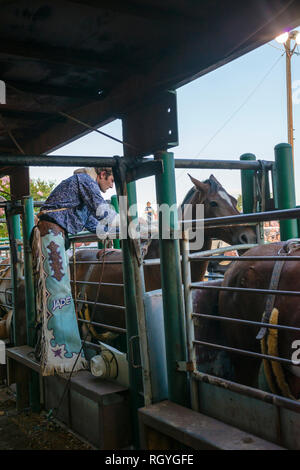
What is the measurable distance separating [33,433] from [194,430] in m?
2.27

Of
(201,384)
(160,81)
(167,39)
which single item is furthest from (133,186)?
(201,384)

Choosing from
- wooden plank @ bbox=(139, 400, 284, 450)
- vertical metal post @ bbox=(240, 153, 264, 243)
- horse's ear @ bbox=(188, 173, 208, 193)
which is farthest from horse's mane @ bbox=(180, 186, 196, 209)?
wooden plank @ bbox=(139, 400, 284, 450)

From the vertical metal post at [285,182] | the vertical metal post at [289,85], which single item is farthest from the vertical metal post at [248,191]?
the vertical metal post at [289,85]

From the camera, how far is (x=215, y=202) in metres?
5.16

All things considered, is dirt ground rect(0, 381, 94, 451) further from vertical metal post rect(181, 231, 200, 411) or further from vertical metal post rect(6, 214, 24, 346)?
vertical metal post rect(181, 231, 200, 411)

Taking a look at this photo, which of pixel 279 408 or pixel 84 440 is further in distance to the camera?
pixel 84 440

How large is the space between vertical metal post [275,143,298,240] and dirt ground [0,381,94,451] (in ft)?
8.15

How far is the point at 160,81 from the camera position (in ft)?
9.68

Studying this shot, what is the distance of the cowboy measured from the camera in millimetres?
3713

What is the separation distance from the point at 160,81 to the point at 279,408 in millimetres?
2099

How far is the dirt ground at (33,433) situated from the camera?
3.67 meters

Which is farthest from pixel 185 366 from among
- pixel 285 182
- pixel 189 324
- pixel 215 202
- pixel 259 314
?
pixel 215 202
